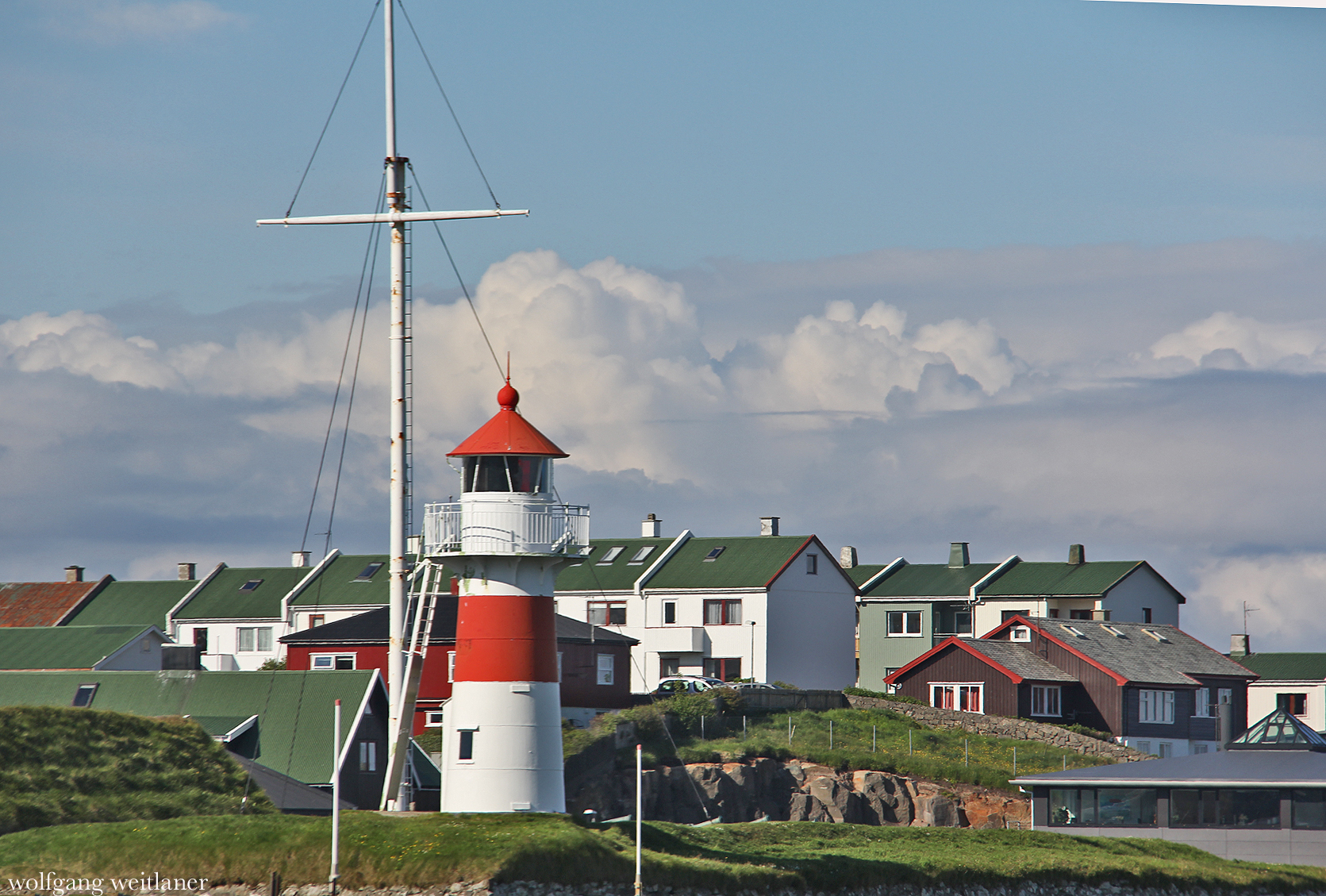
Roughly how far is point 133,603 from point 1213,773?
4270 centimetres

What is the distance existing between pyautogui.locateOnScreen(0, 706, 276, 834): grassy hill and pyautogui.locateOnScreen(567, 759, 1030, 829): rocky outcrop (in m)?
14.2

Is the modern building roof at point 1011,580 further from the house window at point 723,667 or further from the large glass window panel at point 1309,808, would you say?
the large glass window panel at point 1309,808

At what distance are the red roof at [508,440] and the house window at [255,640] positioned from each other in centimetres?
3874

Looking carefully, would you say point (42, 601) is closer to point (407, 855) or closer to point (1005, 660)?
point (1005, 660)

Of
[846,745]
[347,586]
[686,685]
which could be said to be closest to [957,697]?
[846,745]

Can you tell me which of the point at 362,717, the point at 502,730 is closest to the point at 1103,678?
the point at 362,717

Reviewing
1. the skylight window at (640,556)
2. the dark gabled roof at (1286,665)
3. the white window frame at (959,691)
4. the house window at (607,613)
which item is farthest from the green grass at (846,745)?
the dark gabled roof at (1286,665)

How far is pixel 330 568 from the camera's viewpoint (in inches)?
2402

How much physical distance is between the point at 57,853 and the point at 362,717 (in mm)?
9629

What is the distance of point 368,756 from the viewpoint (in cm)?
3014

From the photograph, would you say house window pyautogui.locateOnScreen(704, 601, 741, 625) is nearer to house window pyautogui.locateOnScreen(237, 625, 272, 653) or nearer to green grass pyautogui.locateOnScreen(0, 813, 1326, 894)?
house window pyautogui.locateOnScreen(237, 625, 272, 653)

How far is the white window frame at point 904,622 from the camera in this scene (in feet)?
196

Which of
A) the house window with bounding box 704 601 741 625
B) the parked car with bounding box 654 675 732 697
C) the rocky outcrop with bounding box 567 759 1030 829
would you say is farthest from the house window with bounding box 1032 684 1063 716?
the house window with bounding box 704 601 741 625

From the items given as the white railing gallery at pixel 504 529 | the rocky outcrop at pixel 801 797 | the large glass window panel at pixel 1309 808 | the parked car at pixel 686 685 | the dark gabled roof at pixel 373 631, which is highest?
the white railing gallery at pixel 504 529
